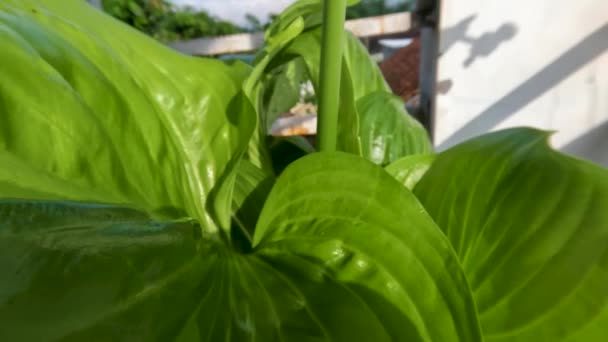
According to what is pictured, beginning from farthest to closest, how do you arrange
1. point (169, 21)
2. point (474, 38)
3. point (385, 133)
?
1. point (169, 21)
2. point (474, 38)
3. point (385, 133)

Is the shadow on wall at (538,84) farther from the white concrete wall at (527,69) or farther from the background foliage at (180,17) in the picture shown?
the background foliage at (180,17)

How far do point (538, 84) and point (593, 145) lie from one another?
16cm

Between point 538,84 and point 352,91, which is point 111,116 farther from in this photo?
point 538,84

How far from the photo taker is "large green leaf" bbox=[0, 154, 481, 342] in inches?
4.2

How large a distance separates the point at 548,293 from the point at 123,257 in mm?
138

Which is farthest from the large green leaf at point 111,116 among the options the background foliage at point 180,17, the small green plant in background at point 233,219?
the background foliage at point 180,17

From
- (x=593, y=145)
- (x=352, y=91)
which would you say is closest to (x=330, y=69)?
(x=352, y=91)

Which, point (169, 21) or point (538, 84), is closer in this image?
point (538, 84)

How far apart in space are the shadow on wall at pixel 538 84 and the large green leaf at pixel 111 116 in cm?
79

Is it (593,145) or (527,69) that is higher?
(527,69)

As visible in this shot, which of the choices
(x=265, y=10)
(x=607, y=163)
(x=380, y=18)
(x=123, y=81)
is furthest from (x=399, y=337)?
(x=265, y=10)

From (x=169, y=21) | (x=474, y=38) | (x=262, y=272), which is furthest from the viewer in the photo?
(x=169, y=21)

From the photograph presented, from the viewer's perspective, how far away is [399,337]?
158mm

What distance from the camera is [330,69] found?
21 centimetres
